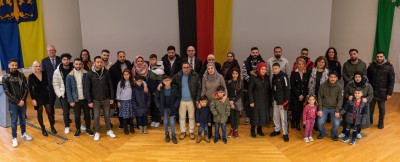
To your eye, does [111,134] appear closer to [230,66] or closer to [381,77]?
[230,66]

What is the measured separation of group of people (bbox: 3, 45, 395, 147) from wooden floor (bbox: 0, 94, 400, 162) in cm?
15

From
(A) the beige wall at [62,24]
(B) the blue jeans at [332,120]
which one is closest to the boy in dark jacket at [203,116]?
(B) the blue jeans at [332,120]

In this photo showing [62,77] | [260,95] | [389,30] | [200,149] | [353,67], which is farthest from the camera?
[389,30]

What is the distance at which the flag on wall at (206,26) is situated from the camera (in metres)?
6.84

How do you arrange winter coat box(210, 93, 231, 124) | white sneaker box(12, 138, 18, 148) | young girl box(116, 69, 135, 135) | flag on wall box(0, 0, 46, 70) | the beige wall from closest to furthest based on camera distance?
1. winter coat box(210, 93, 231, 124)
2. white sneaker box(12, 138, 18, 148)
3. young girl box(116, 69, 135, 135)
4. flag on wall box(0, 0, 46, 70)
5. the beige wall

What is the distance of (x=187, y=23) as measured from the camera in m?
6.93

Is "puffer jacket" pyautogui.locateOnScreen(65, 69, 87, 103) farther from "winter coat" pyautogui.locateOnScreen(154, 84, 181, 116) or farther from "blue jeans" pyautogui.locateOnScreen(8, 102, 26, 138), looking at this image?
"winter coat" pyautogui.locateOnScreen(154, 84, 181, 116)

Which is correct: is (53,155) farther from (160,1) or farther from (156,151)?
(160,1)

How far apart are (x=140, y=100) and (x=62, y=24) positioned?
3.70 metres

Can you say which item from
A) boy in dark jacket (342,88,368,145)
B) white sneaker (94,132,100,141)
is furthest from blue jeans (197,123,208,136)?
boy in dark jacket (342,88,368,145)

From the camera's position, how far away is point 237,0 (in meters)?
6.72

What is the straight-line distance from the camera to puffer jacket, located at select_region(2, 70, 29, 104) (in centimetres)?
473

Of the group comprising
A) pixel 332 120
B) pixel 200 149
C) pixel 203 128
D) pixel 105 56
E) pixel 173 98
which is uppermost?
pixel 105 56

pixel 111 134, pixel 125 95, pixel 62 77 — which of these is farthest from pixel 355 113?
pixel 62 77
